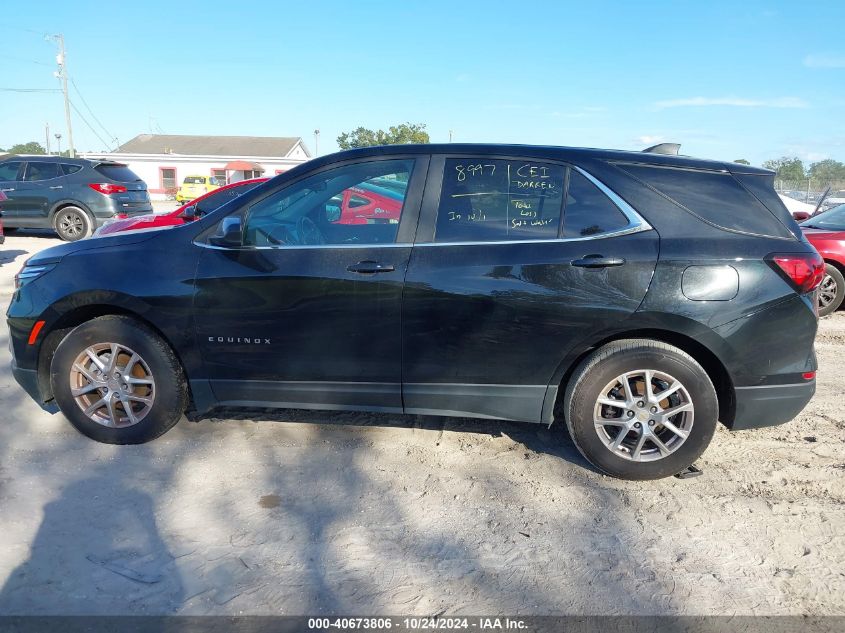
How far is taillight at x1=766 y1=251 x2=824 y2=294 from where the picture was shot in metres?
3.30

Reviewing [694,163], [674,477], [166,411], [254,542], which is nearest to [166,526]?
[254,542]

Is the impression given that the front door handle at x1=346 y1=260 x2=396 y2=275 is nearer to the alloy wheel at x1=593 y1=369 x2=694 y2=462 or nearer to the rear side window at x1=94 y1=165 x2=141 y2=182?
the alloy wheel at x1=593 y1=369 x2=694 y2=462

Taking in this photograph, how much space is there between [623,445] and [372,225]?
6.09 ft

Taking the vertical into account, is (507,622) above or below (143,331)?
below

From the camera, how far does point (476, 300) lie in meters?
3.41

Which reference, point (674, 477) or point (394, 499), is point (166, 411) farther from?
point (674, 477)

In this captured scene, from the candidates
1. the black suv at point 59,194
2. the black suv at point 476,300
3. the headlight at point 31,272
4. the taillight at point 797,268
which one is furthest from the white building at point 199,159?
the taillight at point 797,268

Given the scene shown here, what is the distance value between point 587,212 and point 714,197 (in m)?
0.68

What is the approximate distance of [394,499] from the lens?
337cm

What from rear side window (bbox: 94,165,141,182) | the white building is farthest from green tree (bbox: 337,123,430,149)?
rear side window (bbox: 94,165,141,182)

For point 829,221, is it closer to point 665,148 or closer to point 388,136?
point 665,148

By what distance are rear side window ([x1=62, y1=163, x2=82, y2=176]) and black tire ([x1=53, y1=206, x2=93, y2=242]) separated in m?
0.75

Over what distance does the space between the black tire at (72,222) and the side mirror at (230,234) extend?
11074 mm

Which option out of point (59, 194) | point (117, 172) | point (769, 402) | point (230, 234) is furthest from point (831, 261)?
point (59, 194)
